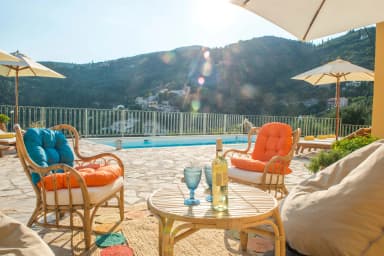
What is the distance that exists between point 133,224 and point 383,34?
446 cm

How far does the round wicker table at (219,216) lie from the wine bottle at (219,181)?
0.14 feet

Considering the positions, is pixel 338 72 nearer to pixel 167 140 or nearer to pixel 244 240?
pixel 244 240

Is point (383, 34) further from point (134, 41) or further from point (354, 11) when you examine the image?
point (134, 41)

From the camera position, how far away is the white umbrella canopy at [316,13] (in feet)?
8.77

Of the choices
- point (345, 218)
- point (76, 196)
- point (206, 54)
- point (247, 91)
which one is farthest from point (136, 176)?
point (206, 54)

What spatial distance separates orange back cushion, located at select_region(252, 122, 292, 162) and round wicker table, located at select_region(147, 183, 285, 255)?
5.25ft

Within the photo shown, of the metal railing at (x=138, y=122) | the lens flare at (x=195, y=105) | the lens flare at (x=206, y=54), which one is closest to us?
the metal railing at (x=138, y=122)

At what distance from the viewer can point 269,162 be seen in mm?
2680

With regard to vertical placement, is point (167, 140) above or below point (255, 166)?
below

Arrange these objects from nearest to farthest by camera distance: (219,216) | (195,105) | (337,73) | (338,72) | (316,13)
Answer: (219,216) < (316,13) < (338,72) < (337,73) < (195,105)

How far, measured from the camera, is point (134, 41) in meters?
24.5

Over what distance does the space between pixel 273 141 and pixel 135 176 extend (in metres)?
2.18

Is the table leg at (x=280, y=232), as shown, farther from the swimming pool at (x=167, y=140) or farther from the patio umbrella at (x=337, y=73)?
the swimming pool at (x=167, y=140)

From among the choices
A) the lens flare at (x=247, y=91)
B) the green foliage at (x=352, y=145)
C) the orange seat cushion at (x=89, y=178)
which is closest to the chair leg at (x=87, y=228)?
the orange seat cushion at (x=89, y=178)
